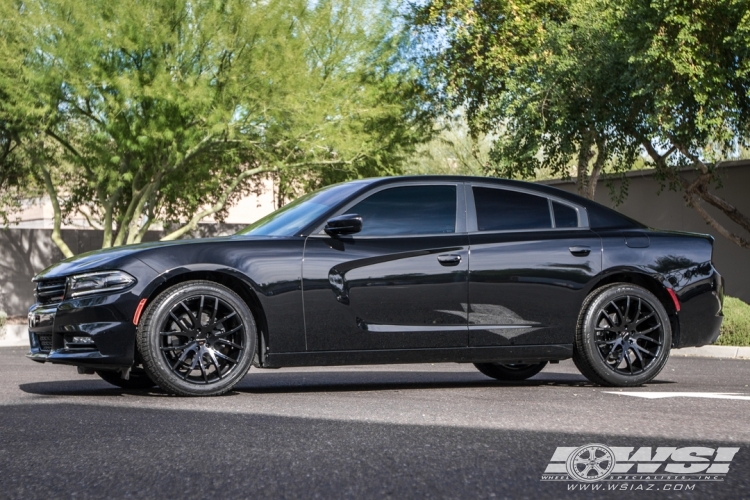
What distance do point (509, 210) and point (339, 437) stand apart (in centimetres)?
338

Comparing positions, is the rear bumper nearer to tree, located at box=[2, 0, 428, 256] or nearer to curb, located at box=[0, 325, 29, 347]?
curb, located at box=[0, 325, 29, 347]

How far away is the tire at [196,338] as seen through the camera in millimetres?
6867

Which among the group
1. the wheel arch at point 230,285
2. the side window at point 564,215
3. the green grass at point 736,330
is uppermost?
the side window at point 564,215

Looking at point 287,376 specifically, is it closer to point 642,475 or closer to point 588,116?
point 642,475

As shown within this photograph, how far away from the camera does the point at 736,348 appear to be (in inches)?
533

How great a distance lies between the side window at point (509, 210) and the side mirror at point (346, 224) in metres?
1.10

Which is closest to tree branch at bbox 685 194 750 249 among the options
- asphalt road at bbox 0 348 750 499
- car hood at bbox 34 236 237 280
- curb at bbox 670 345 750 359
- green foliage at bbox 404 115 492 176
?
curb at bbox 670 345 750 359

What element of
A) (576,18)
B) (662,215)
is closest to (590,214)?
(576,18)

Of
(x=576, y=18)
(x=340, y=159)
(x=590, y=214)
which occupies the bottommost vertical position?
(x=590, y=214)

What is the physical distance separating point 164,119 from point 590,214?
464 inches

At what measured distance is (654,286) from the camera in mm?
8188

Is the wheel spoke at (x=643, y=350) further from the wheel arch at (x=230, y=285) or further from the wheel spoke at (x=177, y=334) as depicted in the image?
the wheel spoke at (x=177, y=334)

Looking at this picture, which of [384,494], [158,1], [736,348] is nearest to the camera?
[384,494]

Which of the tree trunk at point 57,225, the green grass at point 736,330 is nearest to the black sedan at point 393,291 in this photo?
the green grass at point 736,330
